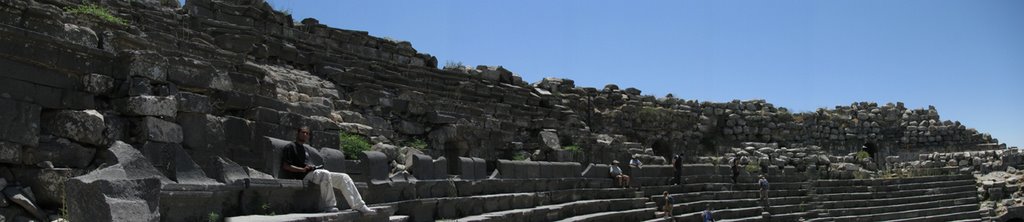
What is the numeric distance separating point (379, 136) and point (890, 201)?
14269mm

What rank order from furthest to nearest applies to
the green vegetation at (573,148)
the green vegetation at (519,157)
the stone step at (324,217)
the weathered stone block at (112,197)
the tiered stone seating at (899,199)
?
the tiered stone seating at (899,199) < the green vegetation at (573,148) < the green vegetation at (519,157) < the stone step at (324,217) < the weathered stone block at (112,197)

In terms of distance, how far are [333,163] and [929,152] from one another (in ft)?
79.9

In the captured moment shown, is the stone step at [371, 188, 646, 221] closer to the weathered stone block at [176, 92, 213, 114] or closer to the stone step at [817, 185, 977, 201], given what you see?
the weathered stone block at [176, 92, 213, 114]

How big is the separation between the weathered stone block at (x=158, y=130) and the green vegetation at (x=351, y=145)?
368 centimetres

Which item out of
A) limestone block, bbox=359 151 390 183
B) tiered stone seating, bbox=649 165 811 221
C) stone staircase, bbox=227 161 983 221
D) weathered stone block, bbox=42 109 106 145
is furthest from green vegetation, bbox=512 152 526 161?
weathered stone block, bbox=42 109 106 145

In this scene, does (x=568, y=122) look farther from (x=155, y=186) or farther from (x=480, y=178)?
(x=155, y=186)

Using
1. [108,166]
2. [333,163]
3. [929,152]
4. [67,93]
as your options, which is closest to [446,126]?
[333,163]

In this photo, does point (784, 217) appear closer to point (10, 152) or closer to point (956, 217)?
point (956, 217)

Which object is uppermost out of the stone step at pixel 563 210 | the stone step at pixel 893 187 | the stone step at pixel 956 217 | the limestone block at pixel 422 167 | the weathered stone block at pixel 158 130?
the weathered stone block at pixel 158 130

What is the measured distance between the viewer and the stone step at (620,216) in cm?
1268

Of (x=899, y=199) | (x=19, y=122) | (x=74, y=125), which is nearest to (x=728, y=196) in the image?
(x=899, y=199)

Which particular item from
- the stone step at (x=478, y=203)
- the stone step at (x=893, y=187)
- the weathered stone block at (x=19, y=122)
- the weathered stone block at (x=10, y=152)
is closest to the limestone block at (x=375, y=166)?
the stone step at (x=478, y=203)

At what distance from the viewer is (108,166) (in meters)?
5.15

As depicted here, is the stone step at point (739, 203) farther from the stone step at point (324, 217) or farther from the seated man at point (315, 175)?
the seated man at point (315, 175)
